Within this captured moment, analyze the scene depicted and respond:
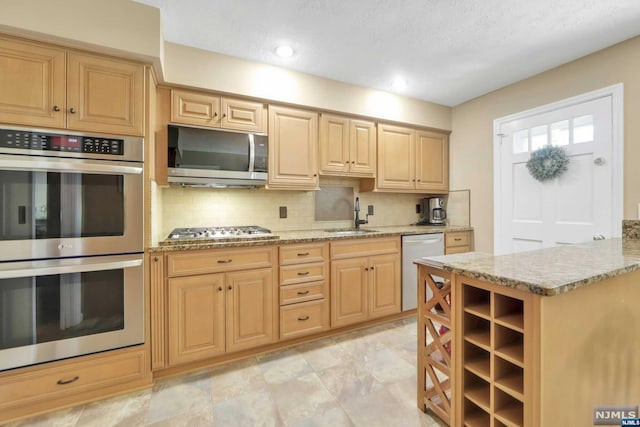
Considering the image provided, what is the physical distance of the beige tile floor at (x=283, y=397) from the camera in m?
1.53

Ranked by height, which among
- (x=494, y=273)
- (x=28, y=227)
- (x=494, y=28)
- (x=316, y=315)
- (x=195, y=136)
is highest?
(x=494, y=28)

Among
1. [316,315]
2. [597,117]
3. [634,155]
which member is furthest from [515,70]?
[316,315]

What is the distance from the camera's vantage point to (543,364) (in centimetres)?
96

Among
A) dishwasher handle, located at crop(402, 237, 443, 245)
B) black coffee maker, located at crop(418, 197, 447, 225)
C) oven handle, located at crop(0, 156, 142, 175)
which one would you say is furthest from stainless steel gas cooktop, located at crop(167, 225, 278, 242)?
black coffee maker, located at crop(418, 197, 447, 225)

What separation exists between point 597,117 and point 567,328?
7.34 feet

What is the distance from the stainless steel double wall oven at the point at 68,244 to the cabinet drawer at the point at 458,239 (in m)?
2.95

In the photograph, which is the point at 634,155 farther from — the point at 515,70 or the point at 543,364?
the point at 543,364

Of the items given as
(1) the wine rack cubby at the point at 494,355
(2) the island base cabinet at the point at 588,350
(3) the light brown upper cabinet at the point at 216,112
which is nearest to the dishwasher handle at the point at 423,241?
(1) the wine rack cubby at the point at 494,355

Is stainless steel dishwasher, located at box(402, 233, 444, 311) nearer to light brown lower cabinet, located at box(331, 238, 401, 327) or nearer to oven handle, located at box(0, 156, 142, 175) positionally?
light brown lower cabinet, located at box(331, 238, 401, 327)

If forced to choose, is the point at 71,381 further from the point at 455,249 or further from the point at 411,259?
the point at 455,249

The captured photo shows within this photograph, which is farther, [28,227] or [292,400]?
[292,400]

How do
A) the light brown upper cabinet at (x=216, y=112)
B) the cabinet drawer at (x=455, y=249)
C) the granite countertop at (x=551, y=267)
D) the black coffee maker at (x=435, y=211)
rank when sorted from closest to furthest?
the granite countertop at (x=551, y=267) < the light brown upper cabinet at (x=216, y=112) < the cabinet drawer at (x=455, y=249) < the black coffee maker at (x=435, y=211)

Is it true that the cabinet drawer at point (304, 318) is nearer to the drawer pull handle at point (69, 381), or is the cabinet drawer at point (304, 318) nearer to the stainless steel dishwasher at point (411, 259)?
the stainless steel dishwasher at point (411, 259)

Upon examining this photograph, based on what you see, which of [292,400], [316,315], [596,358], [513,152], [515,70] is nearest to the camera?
[596,358]
